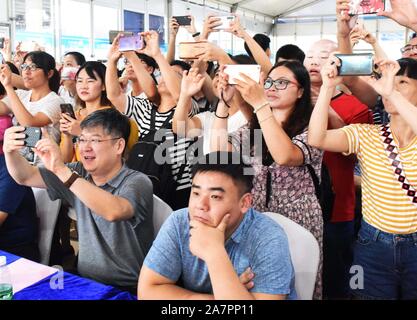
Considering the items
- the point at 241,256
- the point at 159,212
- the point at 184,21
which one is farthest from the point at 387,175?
the point at 184,21

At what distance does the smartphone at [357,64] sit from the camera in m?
1.66

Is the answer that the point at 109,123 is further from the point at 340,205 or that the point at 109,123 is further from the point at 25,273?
the point at 340,205

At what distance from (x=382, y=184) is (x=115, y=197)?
0.96 meters

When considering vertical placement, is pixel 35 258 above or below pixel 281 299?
below

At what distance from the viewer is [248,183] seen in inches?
60.0

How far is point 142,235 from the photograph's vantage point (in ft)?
6.06

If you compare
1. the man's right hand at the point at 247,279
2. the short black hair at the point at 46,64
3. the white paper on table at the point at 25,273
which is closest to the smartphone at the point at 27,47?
the short black hair at the point at 46,64

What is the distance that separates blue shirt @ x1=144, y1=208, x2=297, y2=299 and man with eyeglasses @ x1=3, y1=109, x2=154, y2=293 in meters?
0.32

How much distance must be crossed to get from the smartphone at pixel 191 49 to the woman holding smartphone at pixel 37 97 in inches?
44.5

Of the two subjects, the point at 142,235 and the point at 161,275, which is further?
the point at 142,235

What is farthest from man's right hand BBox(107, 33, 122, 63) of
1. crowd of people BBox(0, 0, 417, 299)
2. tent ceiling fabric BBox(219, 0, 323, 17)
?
tent ceiling fabric BBox(219, 0, 323, 17)

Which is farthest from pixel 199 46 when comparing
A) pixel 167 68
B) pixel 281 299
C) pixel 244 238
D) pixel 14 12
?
pixel 14 12
